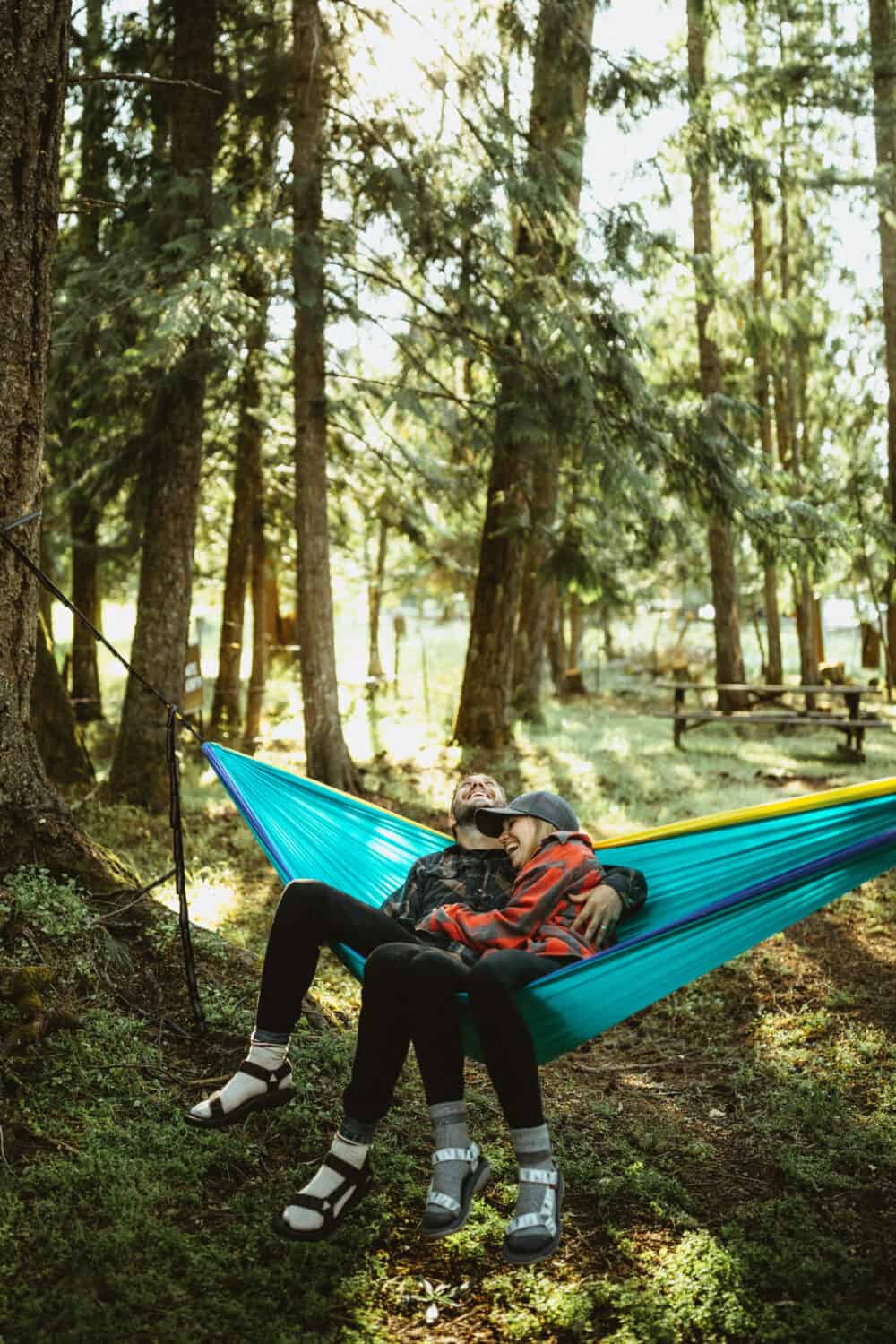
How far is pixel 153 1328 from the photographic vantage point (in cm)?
169

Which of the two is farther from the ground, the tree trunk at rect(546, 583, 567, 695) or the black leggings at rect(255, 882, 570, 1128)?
the tree trunk at rect(546, 583, 567, 695)

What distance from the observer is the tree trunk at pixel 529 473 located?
555cm

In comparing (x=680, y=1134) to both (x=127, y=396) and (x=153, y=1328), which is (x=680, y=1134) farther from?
(x=127, y=396)

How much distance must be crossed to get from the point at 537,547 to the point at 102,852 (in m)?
7.22

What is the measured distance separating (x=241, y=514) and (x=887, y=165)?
4769 mm

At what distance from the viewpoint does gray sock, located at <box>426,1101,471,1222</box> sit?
194 cm

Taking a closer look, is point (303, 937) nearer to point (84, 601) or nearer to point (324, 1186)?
point (324, 1186)

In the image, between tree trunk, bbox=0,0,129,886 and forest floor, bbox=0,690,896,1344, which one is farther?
tree trunk, bbox=0,0,129,886

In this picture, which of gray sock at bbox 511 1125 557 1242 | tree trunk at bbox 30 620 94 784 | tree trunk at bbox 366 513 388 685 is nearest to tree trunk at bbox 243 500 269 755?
tree trunk at bbox 30 620 94 784

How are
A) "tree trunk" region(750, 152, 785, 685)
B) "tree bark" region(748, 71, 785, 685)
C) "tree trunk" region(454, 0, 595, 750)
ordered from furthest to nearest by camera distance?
1. "tree trunk" region(750, 152, 785, 685)
2. "tree bark" region(748, 71, 785, 685)
3. "tree trunk" region(454, 0, 595, 750)

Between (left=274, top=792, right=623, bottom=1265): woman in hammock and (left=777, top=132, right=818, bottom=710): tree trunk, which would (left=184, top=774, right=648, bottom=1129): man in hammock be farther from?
(left=777, top=132, right=818, bottom=710): tree trunk

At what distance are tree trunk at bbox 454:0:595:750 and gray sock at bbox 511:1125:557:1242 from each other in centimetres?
408

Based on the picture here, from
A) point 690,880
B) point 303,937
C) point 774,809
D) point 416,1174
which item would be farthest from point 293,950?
point 774,809

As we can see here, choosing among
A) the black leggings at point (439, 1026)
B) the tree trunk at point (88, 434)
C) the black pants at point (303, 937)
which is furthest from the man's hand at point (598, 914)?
the tree trunk at point (88, 434)
